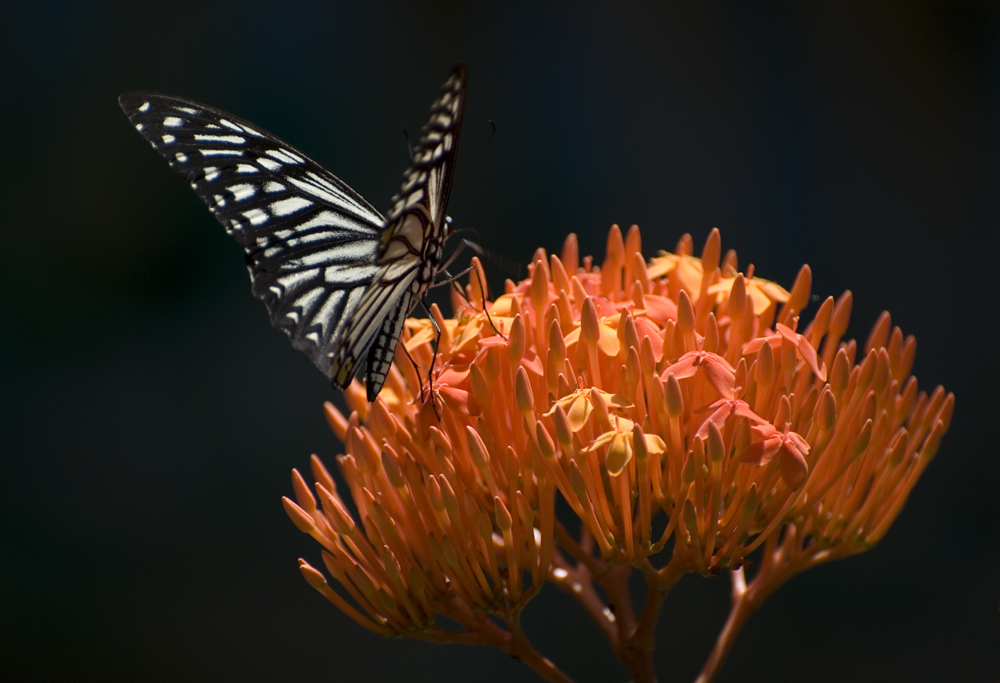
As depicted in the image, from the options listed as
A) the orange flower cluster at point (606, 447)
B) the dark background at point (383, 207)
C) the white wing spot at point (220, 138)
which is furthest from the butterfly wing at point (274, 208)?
the dark background at point (383, 207)

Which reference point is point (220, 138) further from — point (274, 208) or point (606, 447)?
point (606, 447)

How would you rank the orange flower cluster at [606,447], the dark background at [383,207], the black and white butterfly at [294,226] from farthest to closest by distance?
the dark background at [383,207] < the black and white butterfly at [294,226] < the orange flower cluster at [606,447]

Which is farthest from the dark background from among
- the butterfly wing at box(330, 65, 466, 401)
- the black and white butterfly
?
the butterfly wing at box(330, 65, 466, 401)

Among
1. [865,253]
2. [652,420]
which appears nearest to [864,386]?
[652,420]

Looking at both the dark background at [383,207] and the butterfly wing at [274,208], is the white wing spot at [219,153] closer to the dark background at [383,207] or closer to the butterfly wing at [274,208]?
the butterfly wing at [274,208]

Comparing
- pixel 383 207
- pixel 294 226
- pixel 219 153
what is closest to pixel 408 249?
pixel 294 226

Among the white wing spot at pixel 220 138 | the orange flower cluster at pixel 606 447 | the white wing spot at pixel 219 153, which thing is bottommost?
the orange flower cluster at pixel 606 447

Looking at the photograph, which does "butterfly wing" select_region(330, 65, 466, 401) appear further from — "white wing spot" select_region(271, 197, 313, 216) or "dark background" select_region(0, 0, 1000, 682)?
"dark background" select_region(0, 0, 1000, 682)
